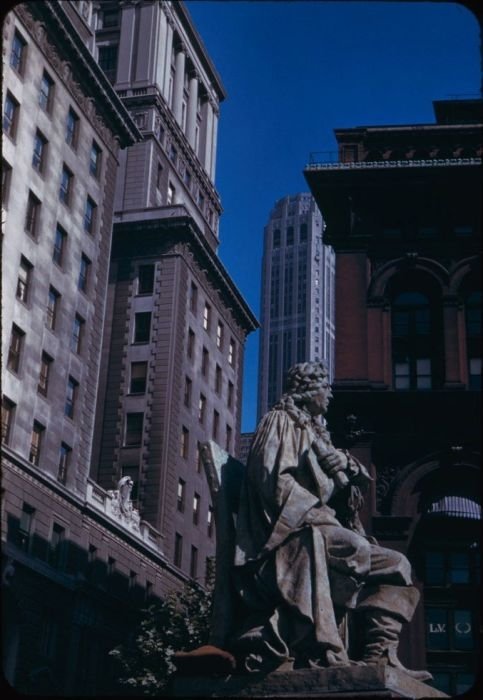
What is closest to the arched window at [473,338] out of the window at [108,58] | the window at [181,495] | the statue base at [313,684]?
the window at [181,495]

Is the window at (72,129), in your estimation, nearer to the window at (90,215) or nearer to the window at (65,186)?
the window at (65,186)

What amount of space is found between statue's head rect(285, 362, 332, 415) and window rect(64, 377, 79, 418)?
47678 millimetres

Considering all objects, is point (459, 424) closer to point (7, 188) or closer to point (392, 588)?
point (7, 188)

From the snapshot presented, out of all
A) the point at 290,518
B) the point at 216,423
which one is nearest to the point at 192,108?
the point at 216,423

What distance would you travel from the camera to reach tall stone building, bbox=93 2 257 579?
7525cm

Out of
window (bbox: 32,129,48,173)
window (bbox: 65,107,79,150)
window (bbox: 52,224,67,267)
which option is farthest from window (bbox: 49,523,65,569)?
window (bbox: 65,107,79,150)

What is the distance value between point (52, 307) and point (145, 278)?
24262mm

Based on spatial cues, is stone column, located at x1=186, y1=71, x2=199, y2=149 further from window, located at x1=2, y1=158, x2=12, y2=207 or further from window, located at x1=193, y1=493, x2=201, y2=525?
window, located at x1=2, y1=158, x2=12, y2=207

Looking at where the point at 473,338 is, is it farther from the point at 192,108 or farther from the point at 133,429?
the point at 192,108

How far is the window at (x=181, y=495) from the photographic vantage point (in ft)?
247

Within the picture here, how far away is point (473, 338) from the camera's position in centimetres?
4916

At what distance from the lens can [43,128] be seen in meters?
57.8

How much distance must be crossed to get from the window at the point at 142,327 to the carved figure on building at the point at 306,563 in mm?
68541

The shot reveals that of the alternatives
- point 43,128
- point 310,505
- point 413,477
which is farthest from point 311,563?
point 43,128
